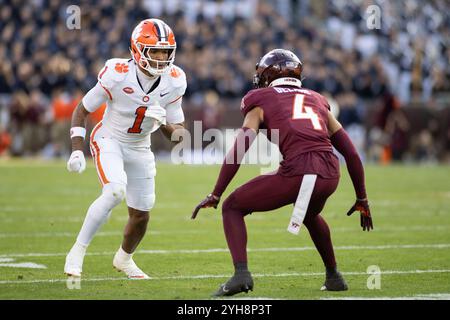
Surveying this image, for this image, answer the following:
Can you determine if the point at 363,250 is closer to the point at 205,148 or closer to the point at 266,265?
the point at 266,265

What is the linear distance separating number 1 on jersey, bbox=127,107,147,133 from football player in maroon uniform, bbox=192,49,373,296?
3.16ft

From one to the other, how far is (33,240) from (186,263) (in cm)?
186

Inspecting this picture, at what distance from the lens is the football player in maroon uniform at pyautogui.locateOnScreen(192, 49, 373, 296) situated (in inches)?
216

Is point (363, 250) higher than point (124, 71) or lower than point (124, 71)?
lower

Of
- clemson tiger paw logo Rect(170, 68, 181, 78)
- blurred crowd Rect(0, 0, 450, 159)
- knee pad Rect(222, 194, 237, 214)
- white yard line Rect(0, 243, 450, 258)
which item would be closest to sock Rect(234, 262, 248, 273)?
knee pad Rect(222, 194, 237, 214)

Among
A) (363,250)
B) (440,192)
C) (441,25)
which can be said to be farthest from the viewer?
(441,25)

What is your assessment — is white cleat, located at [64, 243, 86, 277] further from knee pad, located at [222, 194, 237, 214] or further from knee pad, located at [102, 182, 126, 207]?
knee pad, located at [222, 194, 237, 214]

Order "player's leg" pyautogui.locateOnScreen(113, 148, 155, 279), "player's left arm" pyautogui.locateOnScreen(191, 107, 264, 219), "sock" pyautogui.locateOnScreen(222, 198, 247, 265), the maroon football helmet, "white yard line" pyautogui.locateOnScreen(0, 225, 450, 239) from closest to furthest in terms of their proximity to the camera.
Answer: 1. "player's left arm" pyautogui.locateOnScreen(191, 107, 264, 219)
2. "sock" pyautogui.locateOnScreen(222, 198, 247, 265)
3. the maroon football helmet
4. "player's leg" pyautogui.locateOnScreen(113, 148, 155, 279)
5. "white yard line" pyautogui.locateOnScreen(0, 225, 450, 239)

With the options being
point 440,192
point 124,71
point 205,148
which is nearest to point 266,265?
point 124,71

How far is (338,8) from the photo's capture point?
83.8ft

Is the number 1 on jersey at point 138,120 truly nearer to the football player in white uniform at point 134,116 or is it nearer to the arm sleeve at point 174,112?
the football player in white uniform at point 134,116

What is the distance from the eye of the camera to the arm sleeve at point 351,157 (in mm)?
5781

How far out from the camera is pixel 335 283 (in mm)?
5855

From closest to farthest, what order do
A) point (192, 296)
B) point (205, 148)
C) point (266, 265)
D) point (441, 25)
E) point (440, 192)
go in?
point (192, 296)
point (266, 265)
point (440, 192)
point (205, 148)
point (441, 25)
